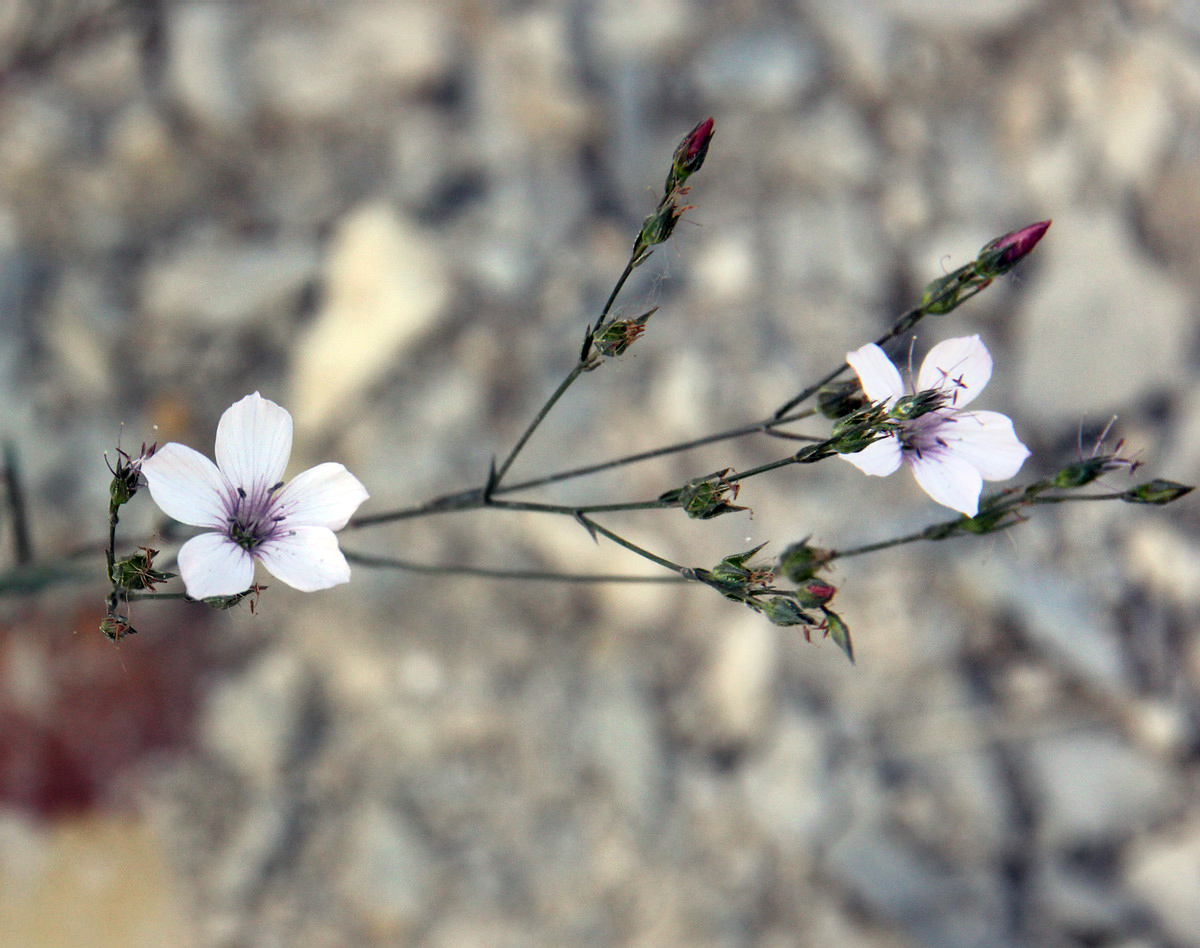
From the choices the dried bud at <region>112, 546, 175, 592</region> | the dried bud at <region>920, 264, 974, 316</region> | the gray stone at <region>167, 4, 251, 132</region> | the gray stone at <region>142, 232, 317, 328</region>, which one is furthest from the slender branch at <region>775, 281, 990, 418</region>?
the gray stone at <region>167, 4, 251, 132</region>

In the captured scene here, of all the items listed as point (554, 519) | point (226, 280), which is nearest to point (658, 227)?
point (554, 519)

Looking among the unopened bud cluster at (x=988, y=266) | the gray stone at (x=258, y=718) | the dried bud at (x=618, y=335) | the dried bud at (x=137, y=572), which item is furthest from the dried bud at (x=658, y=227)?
the gray stone at (x=258, y=718)

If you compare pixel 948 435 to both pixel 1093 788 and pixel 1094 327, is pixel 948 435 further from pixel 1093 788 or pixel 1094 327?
pixel 1094 327

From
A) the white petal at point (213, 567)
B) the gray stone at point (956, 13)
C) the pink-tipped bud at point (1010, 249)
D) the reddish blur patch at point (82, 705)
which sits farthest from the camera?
the gray stone at point (956, 13)

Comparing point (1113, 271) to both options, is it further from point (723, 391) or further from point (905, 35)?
point (723, 391)

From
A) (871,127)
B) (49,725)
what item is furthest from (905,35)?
(49,725)

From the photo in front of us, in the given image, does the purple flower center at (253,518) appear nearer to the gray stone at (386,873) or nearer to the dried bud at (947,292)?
the dried bud at (947,292)
